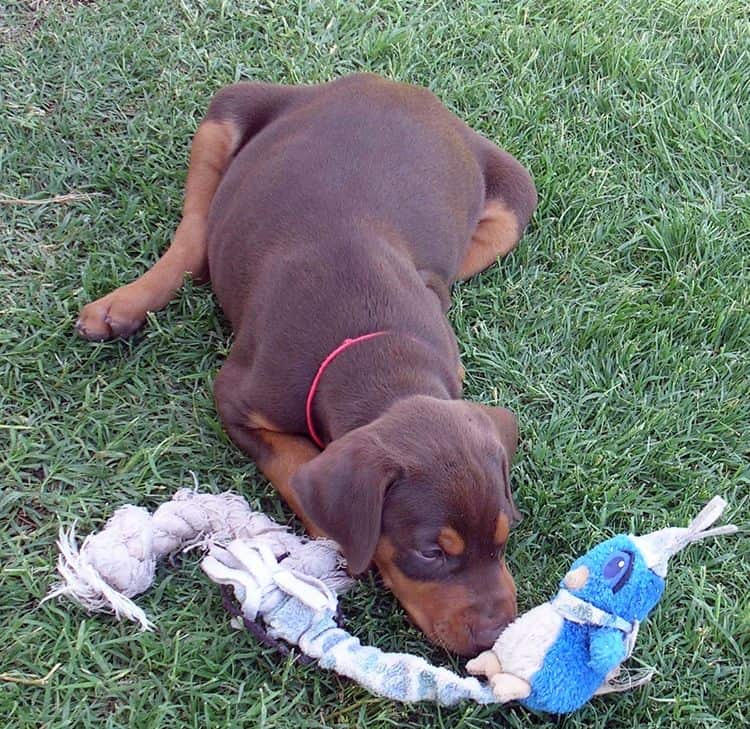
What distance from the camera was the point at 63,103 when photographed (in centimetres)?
502

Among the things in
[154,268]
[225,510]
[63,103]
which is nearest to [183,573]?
[225,510]

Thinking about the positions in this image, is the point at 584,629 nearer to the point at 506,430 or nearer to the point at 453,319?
the point at 506,430

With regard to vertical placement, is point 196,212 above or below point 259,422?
A: above

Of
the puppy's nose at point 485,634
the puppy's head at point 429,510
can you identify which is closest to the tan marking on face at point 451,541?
the puppy's head at point 429,510

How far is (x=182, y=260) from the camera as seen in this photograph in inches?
170

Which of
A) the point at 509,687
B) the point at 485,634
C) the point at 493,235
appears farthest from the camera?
the point at 493,235

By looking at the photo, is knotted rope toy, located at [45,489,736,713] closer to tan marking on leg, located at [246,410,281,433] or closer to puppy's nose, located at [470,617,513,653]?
puppy's nose, located at [470,617,513,653]

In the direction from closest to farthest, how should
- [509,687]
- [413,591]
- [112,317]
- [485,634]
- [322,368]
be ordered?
[509,687], [485,634], [413,591], [322,368], [112,317]

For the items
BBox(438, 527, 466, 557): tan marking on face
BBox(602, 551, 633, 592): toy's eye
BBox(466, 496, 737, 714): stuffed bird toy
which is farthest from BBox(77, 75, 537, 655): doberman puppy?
BBox(602, 551, 633, 592): toy's eye

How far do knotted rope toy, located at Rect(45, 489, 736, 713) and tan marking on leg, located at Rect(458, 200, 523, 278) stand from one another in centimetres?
169

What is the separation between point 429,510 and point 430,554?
151 mm

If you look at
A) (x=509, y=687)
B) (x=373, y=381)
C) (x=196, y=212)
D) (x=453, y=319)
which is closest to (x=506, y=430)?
(x=373, y=381)

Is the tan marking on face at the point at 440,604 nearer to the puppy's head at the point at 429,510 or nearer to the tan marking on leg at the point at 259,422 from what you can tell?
the puppy's head at the point at 429,510

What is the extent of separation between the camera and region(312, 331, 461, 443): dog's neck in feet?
11.0
